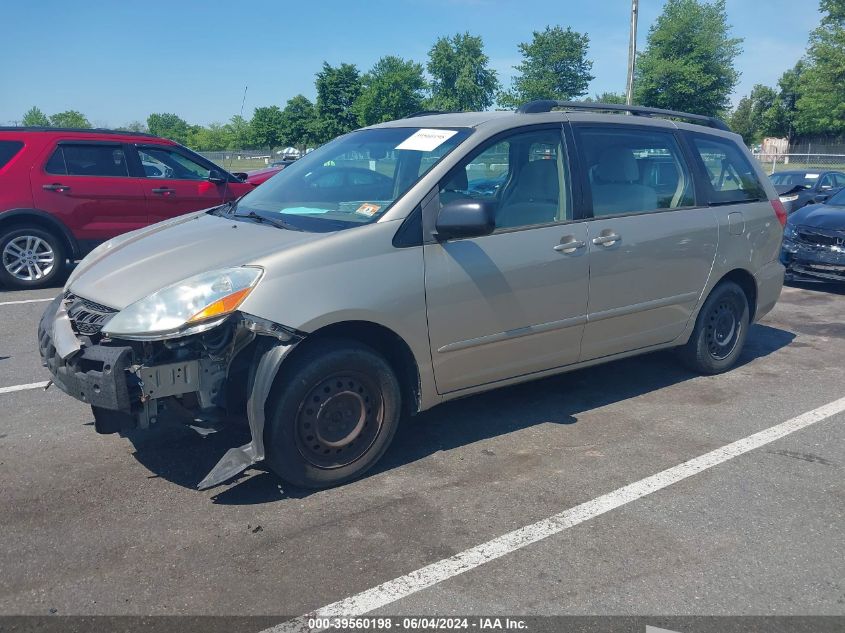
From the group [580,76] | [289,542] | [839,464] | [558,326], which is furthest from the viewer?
[580,76]

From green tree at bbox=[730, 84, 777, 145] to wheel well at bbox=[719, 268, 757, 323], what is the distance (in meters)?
73.7

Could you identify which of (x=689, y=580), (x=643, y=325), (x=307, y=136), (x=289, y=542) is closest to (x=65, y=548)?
(x=289, y=542)

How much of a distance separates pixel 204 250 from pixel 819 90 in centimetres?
5610

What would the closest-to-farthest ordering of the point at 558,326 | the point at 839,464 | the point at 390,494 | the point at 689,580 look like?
the point at 689,580, the point at 390,494, the point at 839,464, the point at 558,326

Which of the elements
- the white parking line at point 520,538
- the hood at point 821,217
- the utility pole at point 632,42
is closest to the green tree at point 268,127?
the utility pole at point 632,42

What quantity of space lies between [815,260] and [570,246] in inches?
252

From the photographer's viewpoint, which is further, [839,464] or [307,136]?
[307,136]

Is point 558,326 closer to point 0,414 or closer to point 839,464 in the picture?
point 839,464

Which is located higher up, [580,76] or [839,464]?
[580,76]

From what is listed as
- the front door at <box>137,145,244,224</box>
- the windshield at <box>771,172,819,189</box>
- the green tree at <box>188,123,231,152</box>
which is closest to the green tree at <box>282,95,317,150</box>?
the green tree at <box>188,123,231,152</box>

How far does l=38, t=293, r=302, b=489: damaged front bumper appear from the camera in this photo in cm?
341

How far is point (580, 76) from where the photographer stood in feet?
207

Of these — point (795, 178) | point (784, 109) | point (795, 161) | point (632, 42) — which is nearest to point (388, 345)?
point (795, 178)

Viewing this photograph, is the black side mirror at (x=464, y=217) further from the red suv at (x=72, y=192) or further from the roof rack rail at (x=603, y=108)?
the red suv at (x=72, y=192)
